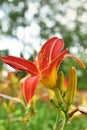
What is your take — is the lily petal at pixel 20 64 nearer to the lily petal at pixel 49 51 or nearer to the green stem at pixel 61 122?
the lily petal at pixel 49 51

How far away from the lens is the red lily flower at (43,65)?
1.21 metres

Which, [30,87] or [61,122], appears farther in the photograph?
[61,122]

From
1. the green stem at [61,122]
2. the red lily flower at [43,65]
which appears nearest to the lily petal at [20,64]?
the red lily flower at [43,65]

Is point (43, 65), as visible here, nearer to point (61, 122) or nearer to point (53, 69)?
point (53, 69)

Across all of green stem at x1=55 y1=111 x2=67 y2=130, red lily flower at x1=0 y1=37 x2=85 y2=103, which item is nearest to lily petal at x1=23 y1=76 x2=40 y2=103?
red lily flower at x1=0 y1=37 x2=85 y2=103

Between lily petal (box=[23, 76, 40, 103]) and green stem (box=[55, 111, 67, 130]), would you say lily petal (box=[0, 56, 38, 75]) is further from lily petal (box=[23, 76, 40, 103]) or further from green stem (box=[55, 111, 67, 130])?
green stem (box=[55, 111, 67, 130])

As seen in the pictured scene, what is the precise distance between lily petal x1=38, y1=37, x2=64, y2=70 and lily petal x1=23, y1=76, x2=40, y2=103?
7cm

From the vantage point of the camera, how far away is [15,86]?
319 centimetres

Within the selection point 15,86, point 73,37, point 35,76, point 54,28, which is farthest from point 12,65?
point 54,28

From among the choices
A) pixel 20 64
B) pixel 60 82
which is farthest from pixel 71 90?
pixel 20 64

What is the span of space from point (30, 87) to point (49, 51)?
0.17 meters

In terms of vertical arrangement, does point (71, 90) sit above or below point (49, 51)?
below

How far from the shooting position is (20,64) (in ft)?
4.07

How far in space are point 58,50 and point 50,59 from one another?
4 centimetres
